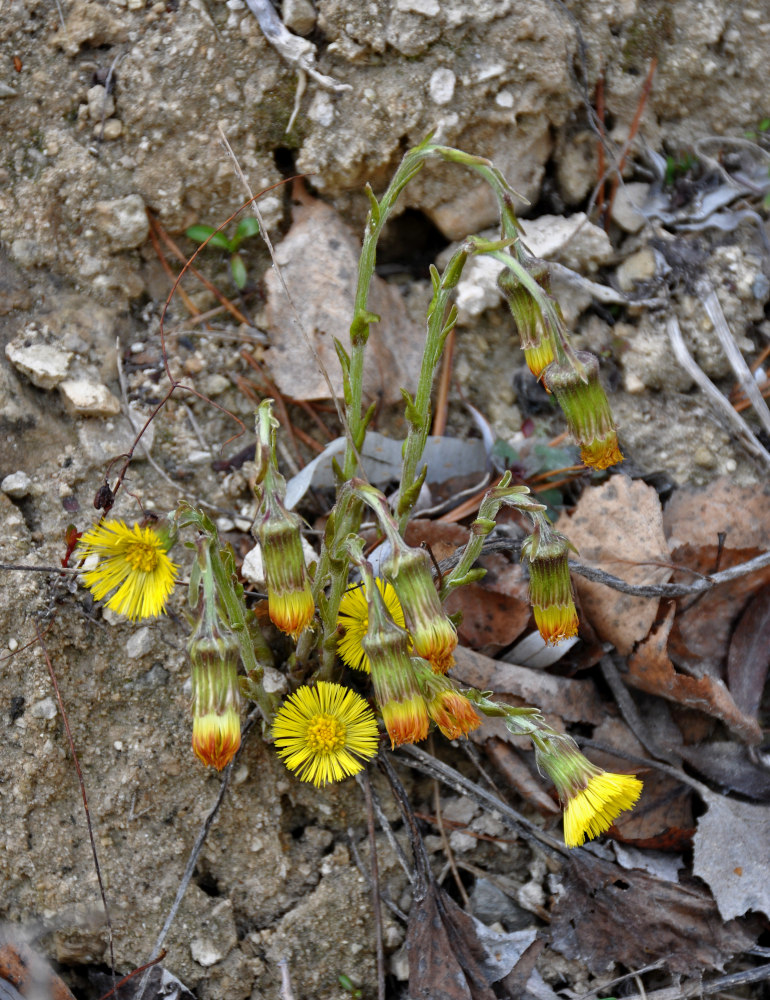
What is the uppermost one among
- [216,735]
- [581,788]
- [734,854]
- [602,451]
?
[602,451]

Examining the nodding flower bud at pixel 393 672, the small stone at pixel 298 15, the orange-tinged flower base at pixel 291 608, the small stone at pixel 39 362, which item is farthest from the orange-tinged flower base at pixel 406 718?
the small stone at pixel 298 15

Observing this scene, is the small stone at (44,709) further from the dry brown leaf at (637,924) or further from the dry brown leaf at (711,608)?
the dry brown leaf at (711,608)

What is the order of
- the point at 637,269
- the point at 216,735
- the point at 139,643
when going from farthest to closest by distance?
the point at 637,269 < the point at 139,643 < the point at 216,735

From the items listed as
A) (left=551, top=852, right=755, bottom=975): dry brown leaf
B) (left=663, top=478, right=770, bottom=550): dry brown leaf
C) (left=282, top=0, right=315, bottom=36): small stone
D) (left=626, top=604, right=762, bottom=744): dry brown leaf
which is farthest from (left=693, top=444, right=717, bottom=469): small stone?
(left=282, top=0, right=315, bottom=36): small stone

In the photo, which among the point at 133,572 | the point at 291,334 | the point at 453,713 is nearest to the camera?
the point at 453,713

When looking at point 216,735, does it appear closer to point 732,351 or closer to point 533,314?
point 533,314

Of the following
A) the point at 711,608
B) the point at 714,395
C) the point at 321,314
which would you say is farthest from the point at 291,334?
the point at 711,608

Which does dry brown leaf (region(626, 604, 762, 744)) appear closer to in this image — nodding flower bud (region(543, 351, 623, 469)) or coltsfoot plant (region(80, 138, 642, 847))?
Answer: coltsfoot plant (region(80, 138, 642, 847))
